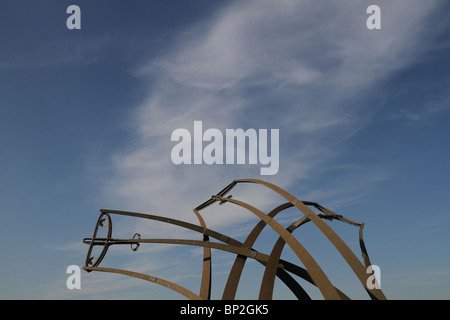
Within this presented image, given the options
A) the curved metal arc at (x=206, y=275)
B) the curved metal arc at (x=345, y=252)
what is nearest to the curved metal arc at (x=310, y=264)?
the curved metal arc at (x=345, y=252)

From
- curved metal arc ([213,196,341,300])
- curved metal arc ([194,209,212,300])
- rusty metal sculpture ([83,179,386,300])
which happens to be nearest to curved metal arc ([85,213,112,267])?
rusty metal sculpture ([83,179,386,300])

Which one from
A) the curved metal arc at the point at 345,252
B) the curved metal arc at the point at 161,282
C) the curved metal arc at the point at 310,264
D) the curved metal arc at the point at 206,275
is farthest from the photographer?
the curved metal arc at the point at 206,275

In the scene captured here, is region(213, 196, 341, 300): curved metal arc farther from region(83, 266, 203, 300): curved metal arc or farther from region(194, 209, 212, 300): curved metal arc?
region(83, 266, 203, 300): curved metal arc

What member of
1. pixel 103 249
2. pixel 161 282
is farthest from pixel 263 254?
pixel 103 249

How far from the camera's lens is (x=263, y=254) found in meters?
19.6

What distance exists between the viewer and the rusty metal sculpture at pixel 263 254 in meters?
16.2

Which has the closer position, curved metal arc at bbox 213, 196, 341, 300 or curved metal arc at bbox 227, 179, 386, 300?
curved metal arc at bbox 213, 196, 341, 300

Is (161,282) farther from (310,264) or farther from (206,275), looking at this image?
(310,264)

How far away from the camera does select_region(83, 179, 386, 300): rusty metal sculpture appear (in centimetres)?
1617

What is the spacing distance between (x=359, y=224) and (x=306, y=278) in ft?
15.2

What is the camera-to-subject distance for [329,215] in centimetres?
2128

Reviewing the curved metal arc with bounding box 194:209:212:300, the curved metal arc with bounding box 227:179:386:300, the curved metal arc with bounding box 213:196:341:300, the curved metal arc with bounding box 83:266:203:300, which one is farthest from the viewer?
the curved metal arc with bounding box 194:209:212:300

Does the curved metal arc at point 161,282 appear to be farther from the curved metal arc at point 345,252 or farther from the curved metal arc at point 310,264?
the curved metal arc at point 345,252

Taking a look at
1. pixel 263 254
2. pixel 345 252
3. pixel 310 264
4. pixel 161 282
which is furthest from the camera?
pixel 263 254
